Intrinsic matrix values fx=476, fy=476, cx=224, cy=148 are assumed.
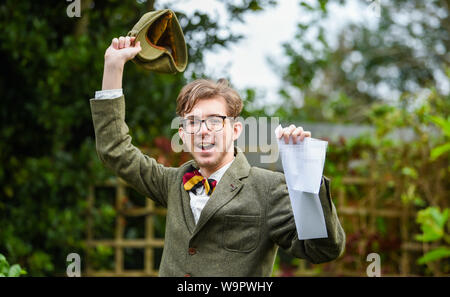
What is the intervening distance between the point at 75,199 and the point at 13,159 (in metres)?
0.54

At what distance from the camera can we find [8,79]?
362 centimetres

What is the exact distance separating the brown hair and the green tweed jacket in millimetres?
194

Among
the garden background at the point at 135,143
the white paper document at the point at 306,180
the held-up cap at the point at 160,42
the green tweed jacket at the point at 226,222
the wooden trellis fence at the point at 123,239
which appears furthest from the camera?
the wooden trellis fence at the point at 123,239

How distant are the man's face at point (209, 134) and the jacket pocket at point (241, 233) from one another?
0.21m

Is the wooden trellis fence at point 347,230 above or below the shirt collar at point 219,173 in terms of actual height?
below

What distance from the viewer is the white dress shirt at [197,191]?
158 centimetres

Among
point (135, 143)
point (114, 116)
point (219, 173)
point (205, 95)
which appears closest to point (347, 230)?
point (135, 143)

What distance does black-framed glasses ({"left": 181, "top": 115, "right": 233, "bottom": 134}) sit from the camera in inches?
61.3

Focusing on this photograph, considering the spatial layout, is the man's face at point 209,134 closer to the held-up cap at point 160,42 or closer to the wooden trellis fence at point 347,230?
the held-up cap at point 160,42

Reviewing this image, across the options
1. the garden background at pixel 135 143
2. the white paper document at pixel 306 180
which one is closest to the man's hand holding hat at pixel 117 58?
the white paper document at pixel 306 180

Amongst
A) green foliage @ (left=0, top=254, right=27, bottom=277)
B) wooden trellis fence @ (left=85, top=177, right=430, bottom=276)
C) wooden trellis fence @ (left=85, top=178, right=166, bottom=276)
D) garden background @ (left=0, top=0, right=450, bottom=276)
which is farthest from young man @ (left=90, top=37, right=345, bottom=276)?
wooden trellis fence @ (left=85, top=178, right=166, bottom=276)

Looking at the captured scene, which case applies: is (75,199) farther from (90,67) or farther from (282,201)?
(282,201)

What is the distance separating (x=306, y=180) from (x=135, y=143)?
2383 mm
